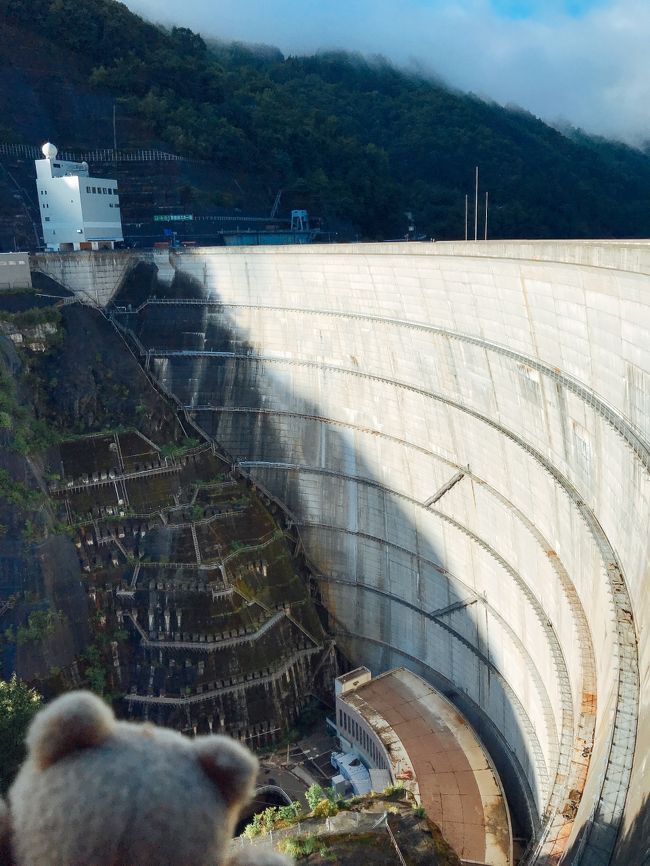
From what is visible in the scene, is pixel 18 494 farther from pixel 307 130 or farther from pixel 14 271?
pixel 307 130

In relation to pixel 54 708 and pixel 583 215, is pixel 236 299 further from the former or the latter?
pixel 583 215

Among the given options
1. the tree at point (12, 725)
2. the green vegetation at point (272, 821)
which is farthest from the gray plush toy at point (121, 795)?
the tree at point (12, 725)

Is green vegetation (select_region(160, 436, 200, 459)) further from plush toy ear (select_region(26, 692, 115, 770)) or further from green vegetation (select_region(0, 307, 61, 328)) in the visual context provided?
plush toy ear (select_region(26, 692, 115, 770))

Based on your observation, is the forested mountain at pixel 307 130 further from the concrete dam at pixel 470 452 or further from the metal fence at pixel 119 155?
the concrete dam at pixel 470 452

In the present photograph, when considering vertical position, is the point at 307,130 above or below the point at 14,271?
above

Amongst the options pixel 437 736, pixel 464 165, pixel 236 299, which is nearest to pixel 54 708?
pixel 437 736

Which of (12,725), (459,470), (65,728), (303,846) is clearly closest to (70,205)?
(459,470)
